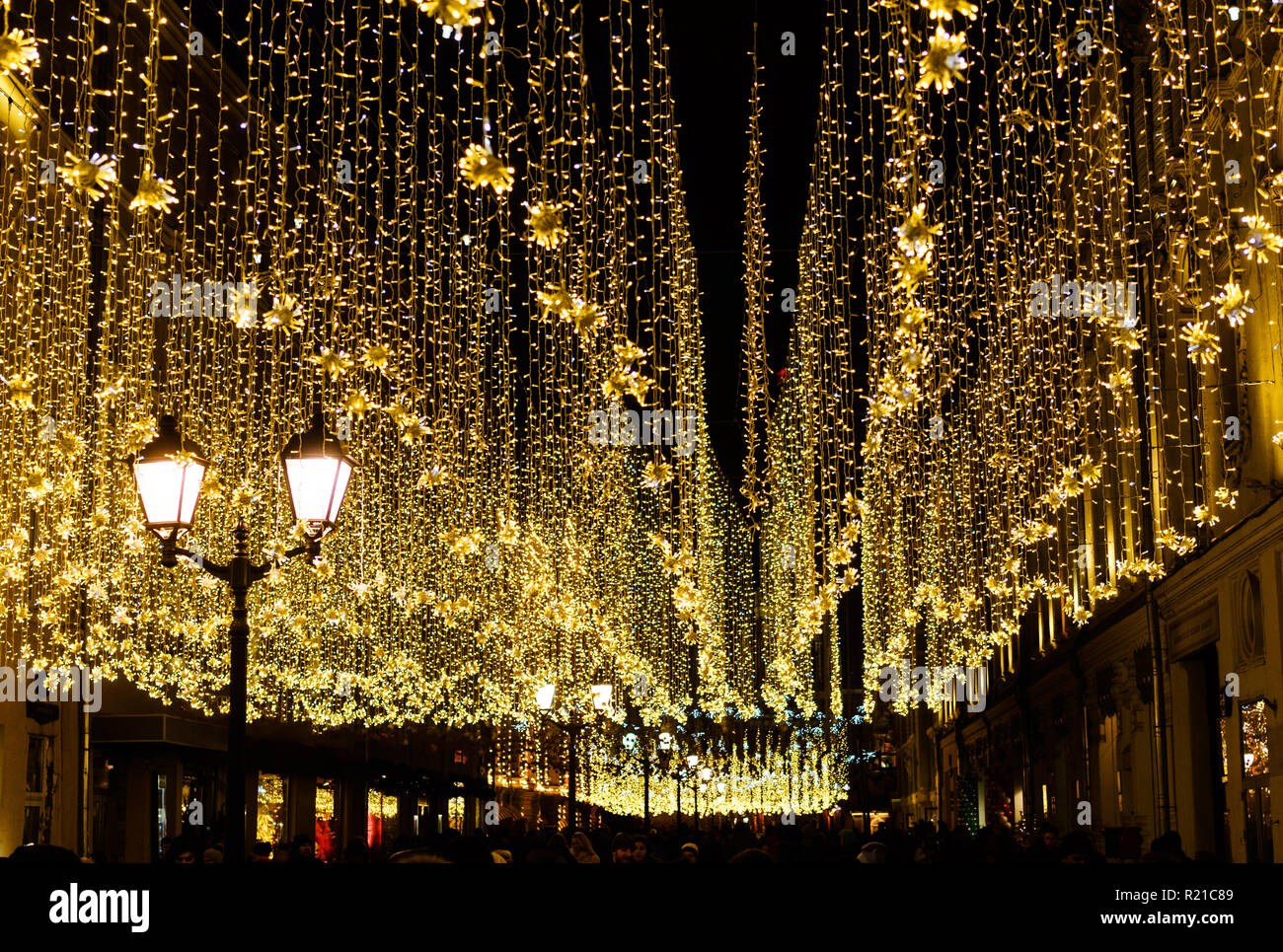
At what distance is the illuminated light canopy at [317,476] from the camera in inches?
332

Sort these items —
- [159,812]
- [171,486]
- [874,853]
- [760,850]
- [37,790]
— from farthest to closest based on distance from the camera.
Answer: [159,812] < [37,790] < [874,853] < [760,850] < [171,486]

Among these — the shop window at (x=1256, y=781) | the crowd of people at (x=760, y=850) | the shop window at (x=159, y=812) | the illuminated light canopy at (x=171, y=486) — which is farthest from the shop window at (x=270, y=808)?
the illuminated light canopy at (x=171, y=486)

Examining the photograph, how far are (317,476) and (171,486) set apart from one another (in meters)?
0.77

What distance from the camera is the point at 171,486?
832cm

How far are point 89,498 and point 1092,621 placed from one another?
1633 cm

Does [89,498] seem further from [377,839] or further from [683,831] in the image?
[377,839]

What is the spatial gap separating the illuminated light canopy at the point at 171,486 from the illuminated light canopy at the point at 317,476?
1.66 feet

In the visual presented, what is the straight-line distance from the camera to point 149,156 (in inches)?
399

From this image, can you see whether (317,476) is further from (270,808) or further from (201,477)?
(270,808)

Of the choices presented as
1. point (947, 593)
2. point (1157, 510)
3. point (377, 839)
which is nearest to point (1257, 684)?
point (1157, 510)

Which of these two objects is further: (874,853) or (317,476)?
(874,853)

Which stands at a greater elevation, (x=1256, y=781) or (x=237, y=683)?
(x=237, y=683)

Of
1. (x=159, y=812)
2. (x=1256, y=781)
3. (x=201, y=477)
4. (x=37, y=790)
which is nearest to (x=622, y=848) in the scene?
(x=201, y=477)

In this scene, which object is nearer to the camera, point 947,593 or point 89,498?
point 89,498
